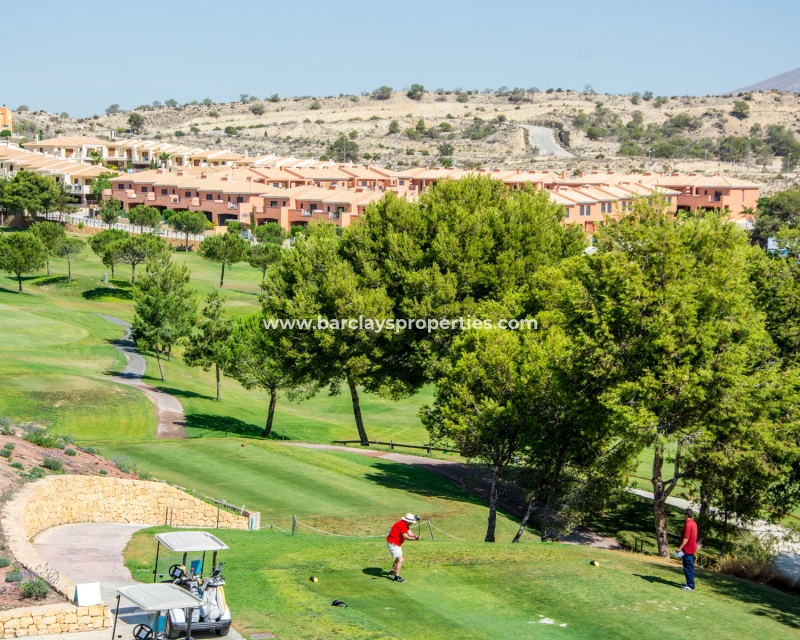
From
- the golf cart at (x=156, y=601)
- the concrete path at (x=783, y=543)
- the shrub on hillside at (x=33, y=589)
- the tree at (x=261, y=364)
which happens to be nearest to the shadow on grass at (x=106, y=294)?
the tree at (x=261, y=364)

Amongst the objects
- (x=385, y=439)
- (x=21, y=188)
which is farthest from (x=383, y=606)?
(x=21, y=188)

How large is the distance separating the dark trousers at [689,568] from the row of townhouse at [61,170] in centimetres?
13664

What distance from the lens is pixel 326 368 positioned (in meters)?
53.8

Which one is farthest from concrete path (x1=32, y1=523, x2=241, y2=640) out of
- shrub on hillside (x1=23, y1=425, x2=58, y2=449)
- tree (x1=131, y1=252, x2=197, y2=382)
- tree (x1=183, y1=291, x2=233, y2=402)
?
tree (x1=131, y1=252, x2=197, y2=382)

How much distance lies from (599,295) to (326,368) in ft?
81.5

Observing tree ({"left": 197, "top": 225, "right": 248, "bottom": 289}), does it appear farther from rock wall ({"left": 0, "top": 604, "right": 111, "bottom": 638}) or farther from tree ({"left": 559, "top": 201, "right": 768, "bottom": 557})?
rock wall ({"left": 0, "top": 604, "right": 111, "bottom": 638})

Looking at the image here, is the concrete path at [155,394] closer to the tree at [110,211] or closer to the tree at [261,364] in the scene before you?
the tree at [261,364]

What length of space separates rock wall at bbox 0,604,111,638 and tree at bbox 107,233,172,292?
80646 millimetres

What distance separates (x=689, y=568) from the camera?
24281mm

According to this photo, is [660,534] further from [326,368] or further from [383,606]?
[326,368]

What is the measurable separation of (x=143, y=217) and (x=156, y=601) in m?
118

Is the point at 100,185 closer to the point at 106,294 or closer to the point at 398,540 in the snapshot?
the point at 106,294

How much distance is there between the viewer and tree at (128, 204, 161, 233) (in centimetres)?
12950

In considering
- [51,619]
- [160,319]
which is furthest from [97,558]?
[160,319]
